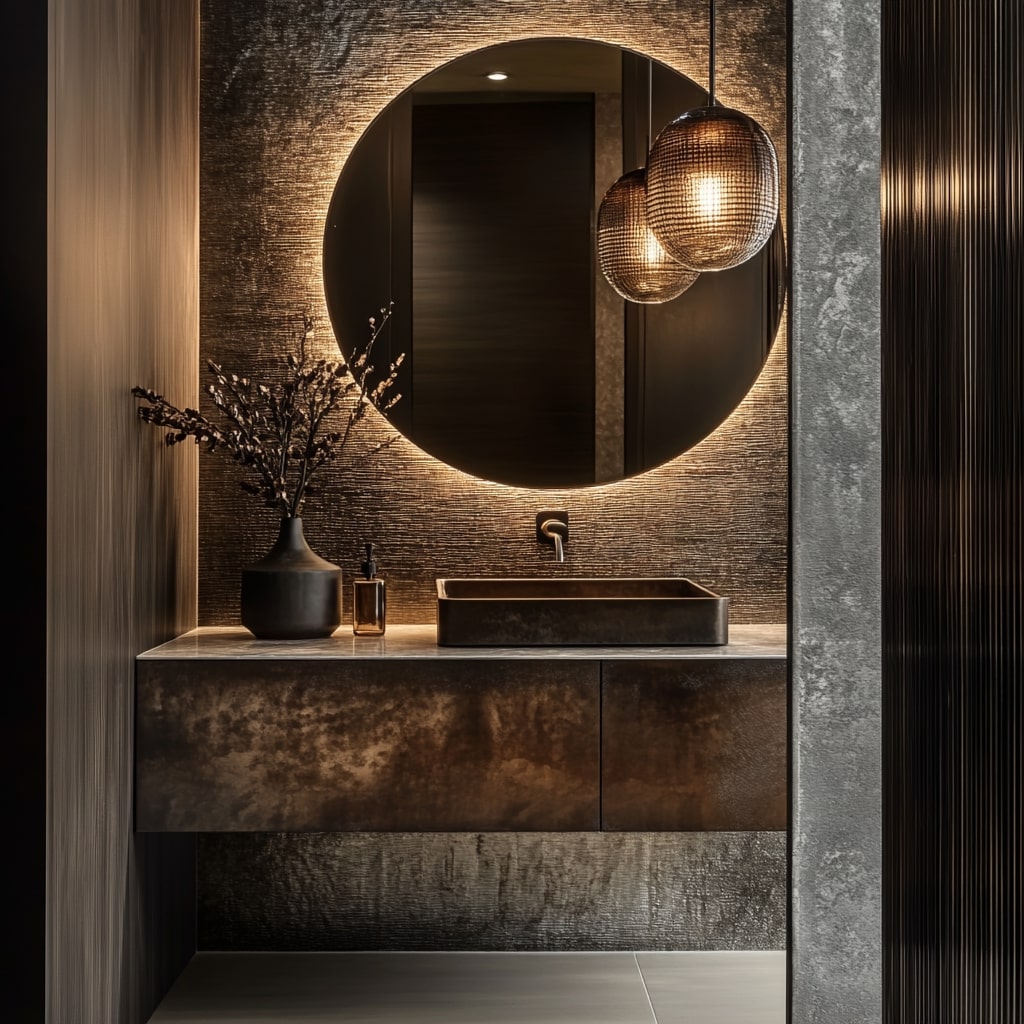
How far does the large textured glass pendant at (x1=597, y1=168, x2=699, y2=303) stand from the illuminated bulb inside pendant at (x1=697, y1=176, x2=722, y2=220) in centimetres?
41

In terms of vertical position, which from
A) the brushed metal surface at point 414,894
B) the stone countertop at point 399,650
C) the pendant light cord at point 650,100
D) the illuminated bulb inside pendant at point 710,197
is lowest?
the brushed metal surface at point 414,894

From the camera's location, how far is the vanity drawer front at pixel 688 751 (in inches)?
69.4

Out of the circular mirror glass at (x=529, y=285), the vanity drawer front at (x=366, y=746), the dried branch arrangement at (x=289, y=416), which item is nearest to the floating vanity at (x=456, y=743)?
the vanity drawer front at (x=366, y=746)

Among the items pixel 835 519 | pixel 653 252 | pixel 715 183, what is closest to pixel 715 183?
pixel 715 183

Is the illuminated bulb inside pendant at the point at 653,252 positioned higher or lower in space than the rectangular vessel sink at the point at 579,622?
higher

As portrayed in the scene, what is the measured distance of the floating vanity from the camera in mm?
1743

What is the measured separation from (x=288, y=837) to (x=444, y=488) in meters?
0.86

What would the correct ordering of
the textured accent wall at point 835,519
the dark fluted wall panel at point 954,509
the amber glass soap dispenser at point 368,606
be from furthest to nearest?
the amber glass soap dispenser at point 368,606
the textured accent wall at point 835,519
the dark fluted wall panel at point 954,509

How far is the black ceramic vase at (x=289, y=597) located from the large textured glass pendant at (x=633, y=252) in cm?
87

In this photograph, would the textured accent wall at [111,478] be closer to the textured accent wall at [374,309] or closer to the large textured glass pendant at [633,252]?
the textured accent wall at [374,309]

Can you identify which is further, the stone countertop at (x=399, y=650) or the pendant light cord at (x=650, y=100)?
the pendant light cord at (x=650, y=100)

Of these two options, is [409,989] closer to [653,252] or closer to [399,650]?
[399,650]

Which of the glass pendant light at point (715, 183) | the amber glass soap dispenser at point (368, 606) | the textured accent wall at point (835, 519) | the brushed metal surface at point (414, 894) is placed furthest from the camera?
the brushed metal surface at point (414, 894)

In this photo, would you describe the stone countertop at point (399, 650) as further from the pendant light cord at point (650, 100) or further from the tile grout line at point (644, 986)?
the pendant light cord at point (650, 100)
